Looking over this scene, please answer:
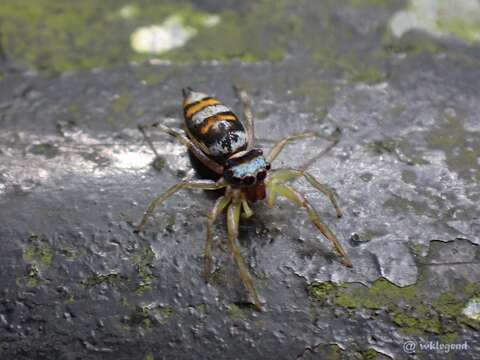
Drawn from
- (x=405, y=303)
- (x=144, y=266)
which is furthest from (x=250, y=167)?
(x=405, y=303)

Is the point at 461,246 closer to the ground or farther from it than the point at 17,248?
farther from it

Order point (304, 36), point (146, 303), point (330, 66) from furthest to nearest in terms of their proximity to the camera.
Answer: point (304, 36), point (330, 66), point (146, 303)

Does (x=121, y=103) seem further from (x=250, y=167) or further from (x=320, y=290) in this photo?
(x=320, y=290)

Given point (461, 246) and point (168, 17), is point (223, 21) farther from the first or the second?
point (461, 246)

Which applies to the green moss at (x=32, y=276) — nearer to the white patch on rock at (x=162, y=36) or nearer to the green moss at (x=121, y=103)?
the green moss at (x=121, y=103)

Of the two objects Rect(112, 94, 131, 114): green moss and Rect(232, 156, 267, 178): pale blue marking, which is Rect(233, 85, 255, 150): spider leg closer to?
Rect(232, 156, 267, 178): pale blue marking

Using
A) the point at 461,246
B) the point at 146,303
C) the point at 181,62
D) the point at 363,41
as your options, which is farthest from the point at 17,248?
the point at 363,41

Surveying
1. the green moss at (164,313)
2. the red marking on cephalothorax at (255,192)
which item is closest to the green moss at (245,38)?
the red marking on cephalothorax at (255,192)
